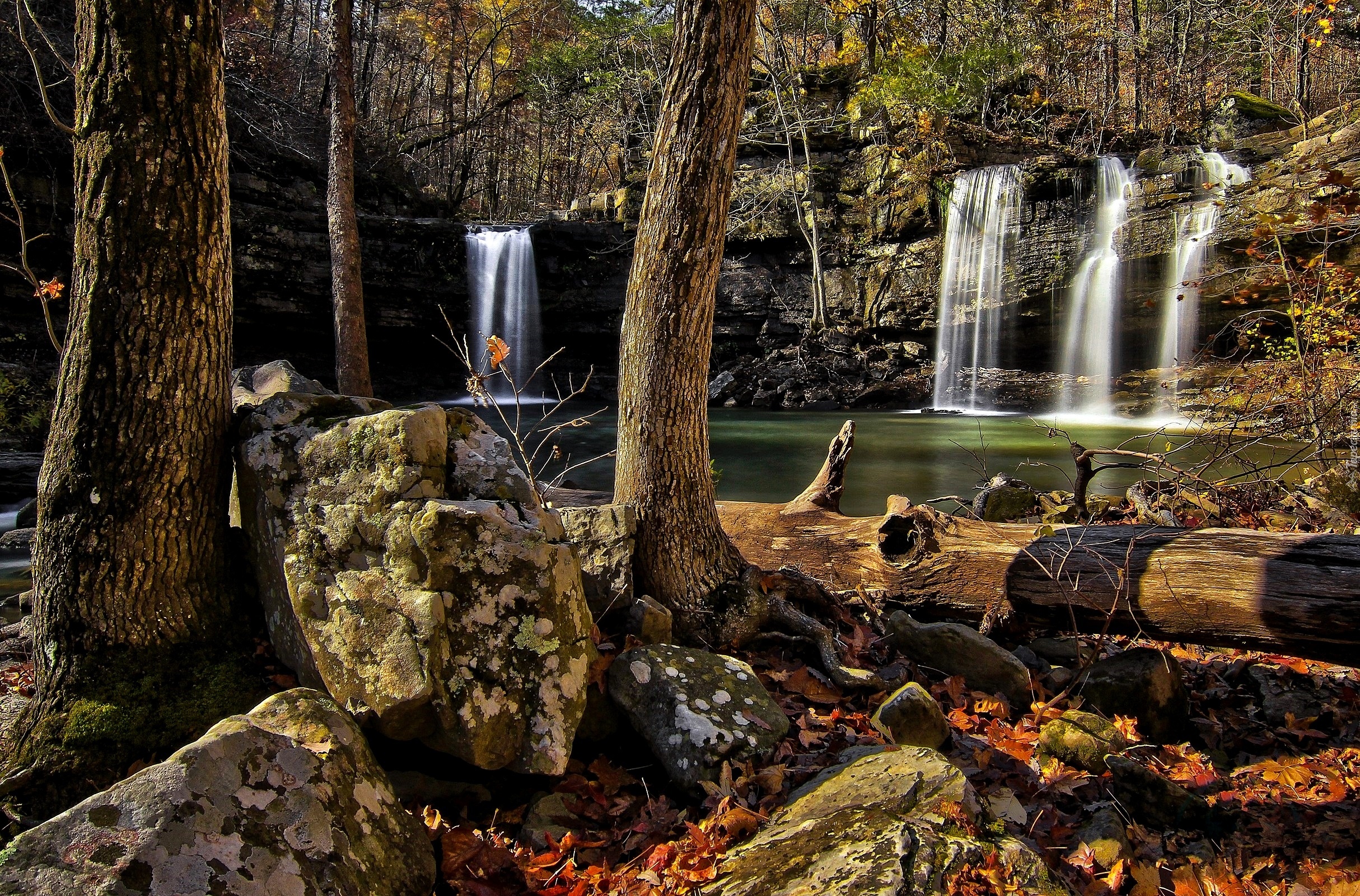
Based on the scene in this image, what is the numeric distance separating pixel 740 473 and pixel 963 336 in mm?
10836

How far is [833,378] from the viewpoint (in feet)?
70.5

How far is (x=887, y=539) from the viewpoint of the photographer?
5160 millimetres

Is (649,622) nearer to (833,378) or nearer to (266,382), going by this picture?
(266,382)

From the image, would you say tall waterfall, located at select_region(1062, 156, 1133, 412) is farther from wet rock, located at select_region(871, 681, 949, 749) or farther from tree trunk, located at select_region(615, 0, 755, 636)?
wet rock, located at select_region(871, 681, 949, 749)

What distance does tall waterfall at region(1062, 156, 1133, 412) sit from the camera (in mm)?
17422

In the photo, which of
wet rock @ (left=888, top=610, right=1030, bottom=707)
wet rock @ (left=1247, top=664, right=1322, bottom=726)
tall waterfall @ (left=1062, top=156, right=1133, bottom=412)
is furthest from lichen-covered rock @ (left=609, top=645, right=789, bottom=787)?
tall waterfall @ (left=1062, top=156, right=1133, bottom=412)

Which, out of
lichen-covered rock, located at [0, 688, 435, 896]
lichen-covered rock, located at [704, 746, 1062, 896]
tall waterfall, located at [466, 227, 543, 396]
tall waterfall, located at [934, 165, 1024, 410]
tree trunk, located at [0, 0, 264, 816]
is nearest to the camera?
lichen-covered rock, located at [0, 688, 435, 896]

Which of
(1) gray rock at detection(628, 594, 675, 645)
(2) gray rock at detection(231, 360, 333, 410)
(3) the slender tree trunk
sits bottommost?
(1) gray rock at detection(628, 594, 675, 645)

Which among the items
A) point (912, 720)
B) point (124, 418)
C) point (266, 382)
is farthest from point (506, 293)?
point (912, 720)

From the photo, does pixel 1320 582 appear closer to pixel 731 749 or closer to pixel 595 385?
pixel 731 749

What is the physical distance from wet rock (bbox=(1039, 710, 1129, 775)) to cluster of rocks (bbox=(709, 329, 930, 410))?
1756cm

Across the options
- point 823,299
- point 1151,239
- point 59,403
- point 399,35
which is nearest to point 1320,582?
point 59,403

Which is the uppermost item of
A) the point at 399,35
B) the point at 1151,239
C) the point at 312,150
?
the point at 399,35

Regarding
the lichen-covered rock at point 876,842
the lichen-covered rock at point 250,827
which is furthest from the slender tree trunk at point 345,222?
the lichen-covered rock at point 876,842
